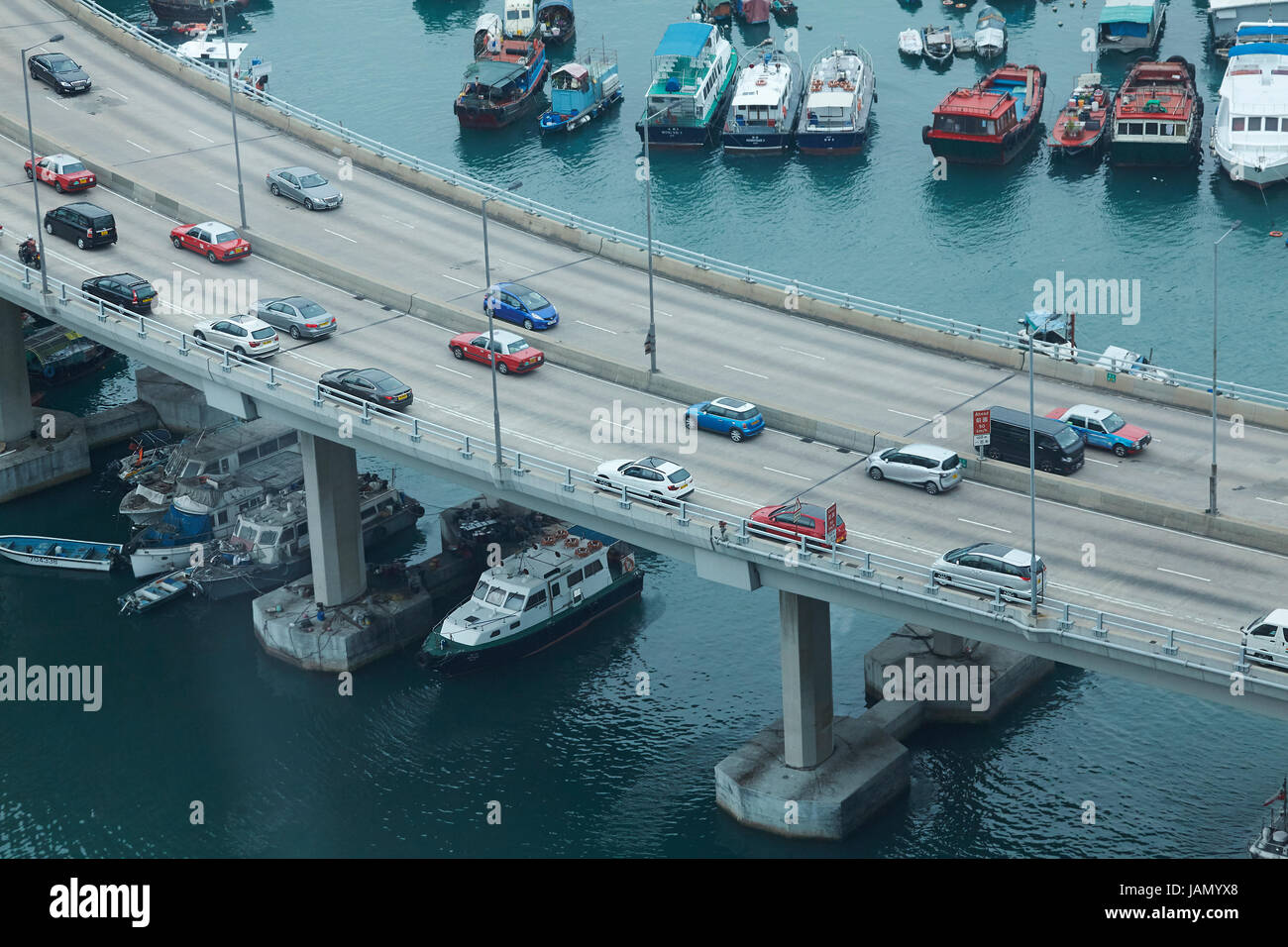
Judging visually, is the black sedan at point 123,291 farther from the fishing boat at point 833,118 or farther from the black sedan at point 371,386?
the fishing boat at point 833,118

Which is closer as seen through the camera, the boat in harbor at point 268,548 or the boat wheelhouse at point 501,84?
the boat in harbor at point 268,548

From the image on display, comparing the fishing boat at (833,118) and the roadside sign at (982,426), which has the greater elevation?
the fishing boat at (833,118)

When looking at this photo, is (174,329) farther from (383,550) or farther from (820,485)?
(820,485)

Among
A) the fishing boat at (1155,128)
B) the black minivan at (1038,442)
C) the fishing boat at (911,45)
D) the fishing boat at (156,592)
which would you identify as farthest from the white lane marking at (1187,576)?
the fishing boat at (911,45)

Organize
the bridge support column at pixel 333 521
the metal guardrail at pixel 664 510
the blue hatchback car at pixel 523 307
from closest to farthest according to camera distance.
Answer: the metal guardrail at pixel 664 510, the blue hatchback car at pixel 523 307, the bridge support column at pixel 333 521

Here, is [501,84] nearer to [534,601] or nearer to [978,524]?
[534,601]

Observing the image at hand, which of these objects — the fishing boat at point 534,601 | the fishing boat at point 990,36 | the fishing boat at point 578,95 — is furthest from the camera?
the fishing boat at point 990,36

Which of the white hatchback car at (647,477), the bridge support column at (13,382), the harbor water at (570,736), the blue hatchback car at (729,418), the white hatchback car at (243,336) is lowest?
the harbor water at (570,736)
